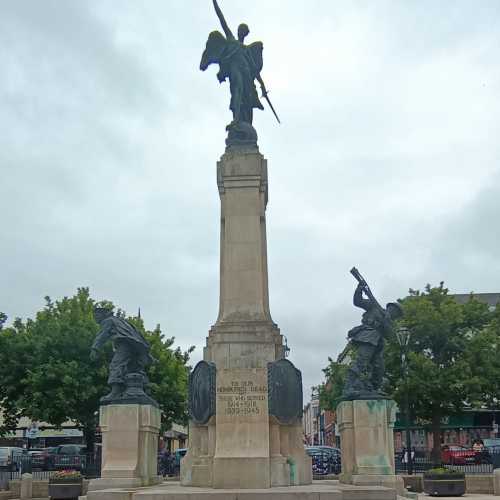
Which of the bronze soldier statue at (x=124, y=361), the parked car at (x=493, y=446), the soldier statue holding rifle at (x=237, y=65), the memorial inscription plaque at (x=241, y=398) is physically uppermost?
the soldier statue holding rifle at (x=237, y=65)

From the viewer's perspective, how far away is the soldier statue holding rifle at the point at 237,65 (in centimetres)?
1856

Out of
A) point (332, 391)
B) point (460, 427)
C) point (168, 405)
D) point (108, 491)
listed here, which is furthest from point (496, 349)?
point (108, 491)

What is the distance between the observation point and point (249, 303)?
643 inches

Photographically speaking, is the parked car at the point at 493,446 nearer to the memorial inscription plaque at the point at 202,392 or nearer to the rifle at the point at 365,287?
the rifle at the point at 365,287

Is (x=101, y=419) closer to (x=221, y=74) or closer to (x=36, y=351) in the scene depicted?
(x=221, y=74)

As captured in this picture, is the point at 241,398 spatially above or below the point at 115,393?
below

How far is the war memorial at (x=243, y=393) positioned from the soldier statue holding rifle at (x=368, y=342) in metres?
0.03

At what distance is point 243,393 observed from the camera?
1516cm

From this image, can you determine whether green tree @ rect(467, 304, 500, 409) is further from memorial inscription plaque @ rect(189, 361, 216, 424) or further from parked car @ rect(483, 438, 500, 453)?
memorial inscription plaque @ rect(189, 361, 216, 424)

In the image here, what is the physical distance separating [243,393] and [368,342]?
14.2 ft

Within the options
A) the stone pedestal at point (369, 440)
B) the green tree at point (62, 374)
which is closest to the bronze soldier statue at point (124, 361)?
the stone pedestal at point (369, 440)

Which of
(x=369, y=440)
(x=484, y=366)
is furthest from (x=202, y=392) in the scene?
(x=484, y=366)

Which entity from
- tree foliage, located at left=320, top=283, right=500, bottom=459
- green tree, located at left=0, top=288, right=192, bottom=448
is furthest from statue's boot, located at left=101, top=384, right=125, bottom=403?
tree foliage, located at left=320, top=283, right=500, bottom=459

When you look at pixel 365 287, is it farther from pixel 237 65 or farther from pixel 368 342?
pixel 237 65
